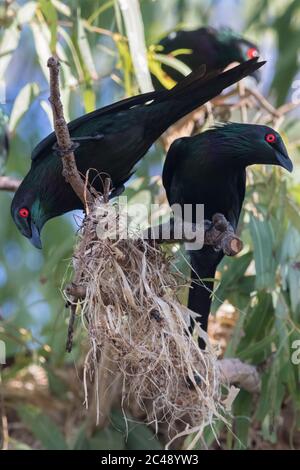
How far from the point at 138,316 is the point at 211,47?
11.8ft

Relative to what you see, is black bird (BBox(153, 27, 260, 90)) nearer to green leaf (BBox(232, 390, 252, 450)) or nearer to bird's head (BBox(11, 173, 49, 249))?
green leaf (BBox(232, 390, 252, 450))

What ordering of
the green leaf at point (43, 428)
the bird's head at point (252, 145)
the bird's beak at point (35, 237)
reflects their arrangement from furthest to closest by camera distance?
the green leaf at point (43, 428) → the bird's head at point (252, 145) → the bird's beak at point (35, 237)

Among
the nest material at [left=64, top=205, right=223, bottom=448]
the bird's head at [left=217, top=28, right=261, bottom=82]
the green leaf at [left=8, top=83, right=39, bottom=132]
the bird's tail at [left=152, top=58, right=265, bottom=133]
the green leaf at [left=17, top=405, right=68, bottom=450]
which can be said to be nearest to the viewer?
the nest material at [left=64, top=205, right=223, bottom=448]

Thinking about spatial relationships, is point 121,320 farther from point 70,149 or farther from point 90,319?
point 70,149

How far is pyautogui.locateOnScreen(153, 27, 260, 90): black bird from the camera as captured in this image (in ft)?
20.1

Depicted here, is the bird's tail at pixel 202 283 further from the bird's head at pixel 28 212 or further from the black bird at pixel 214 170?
the bird's head at pixel 28 212

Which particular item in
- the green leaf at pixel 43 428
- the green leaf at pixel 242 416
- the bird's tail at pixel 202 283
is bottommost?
the green leaf at pixel 43 428

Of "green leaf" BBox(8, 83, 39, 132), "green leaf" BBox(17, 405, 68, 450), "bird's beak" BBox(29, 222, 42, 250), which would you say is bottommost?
"green leaf" BBox(17, 405, 68, 450)

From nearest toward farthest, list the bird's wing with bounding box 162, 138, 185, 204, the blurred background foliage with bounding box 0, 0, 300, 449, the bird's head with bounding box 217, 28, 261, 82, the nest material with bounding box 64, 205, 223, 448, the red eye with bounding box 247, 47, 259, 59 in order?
the nest material with bounding box 64, 205, 223, 448 < the bird's wing with bounding box 162, 138, 185, 204 < the blurred background foliage with bounding box 0, 0, 300, 449 < the red eye with bounding box 247, 47, 259, 59 < the bird's head with bounding box 217, 28, 261, 82

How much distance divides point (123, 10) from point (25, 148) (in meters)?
2.25

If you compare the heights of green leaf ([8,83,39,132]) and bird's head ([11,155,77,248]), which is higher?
green leaf ([8,83,39,132])

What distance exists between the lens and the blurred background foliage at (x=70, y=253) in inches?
157

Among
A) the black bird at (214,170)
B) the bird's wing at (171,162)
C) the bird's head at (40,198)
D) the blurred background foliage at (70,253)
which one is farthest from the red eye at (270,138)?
the bird's head at (40,198)

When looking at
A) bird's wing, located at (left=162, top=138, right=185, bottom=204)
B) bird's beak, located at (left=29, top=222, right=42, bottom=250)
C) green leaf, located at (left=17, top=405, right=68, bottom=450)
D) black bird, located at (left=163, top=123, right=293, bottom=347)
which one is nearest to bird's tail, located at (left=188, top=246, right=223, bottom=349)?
black bird, located at (left=163, top=123, right=293, bottom=347)
